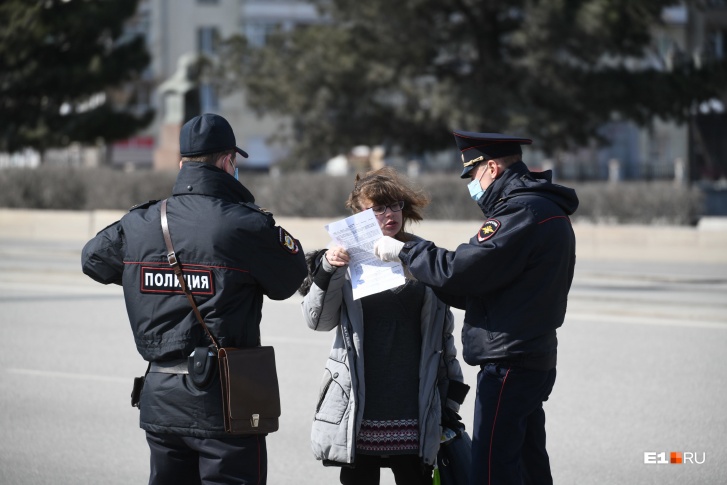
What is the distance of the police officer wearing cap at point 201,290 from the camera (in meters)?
3.65

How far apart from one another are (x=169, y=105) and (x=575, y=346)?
1884cm

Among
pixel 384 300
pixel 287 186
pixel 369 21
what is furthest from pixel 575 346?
pixel 369 21

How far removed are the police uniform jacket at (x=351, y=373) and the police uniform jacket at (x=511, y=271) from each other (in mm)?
212

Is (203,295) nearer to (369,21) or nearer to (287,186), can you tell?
(287,186)

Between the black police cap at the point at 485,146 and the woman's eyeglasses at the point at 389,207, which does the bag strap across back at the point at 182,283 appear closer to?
the woman's eyeglasses at the point at 389,207

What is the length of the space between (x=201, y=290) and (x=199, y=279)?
39 millimetres

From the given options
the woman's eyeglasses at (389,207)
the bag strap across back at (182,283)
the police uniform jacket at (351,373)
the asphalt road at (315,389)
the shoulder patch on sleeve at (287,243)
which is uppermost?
the woman's eyeglasses at (389,207)

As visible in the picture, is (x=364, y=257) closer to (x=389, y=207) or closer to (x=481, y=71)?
(x=389, y=207)

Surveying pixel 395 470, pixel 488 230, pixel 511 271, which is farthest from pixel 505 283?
pixel 395 470

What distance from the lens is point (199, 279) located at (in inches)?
144

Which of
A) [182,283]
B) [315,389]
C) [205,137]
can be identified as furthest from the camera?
[315,389]

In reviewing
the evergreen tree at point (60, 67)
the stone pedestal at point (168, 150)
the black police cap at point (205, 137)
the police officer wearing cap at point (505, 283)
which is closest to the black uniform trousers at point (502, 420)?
the police officer wearing cap at point (505, 283)

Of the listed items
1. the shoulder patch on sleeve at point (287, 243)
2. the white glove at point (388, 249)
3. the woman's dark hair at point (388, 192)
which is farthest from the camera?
the woman's dark hair at point (388, 192)

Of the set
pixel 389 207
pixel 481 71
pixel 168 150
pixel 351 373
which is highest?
pixel 481 71
